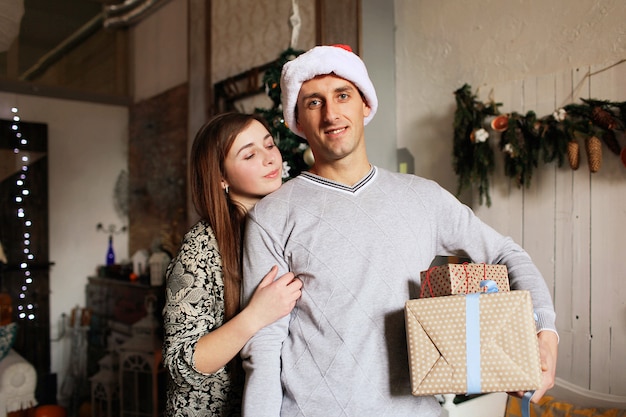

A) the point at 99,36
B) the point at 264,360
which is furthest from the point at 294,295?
the point at 99,36

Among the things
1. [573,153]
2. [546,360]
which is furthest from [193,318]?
[573,153]

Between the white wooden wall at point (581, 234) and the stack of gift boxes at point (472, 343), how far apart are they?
143 centimetres

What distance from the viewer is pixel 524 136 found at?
245 cm

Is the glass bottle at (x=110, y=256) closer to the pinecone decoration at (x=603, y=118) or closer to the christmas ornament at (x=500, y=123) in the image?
the christmas ornament at (x=500, y=123)

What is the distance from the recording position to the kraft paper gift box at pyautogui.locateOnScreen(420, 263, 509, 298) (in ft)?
3.85

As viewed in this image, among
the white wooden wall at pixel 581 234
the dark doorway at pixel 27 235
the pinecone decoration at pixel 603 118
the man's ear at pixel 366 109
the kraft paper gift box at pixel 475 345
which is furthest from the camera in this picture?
the dark doorway at pixel 27 235

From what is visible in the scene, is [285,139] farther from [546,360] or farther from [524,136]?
[546,360]

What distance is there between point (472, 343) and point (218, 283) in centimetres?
73

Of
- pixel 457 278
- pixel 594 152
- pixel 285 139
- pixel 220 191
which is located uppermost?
Result: pixel 285 139

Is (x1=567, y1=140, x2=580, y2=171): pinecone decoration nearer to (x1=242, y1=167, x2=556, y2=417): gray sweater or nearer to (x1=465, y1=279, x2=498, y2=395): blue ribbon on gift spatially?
(x1=242, y1=167, x2=556, y2=417): gray sweater

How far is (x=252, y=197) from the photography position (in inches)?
65.2

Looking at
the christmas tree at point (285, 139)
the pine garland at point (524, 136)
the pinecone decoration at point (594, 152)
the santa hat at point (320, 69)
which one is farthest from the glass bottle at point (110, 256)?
the pinecone decoration at point (594, 152)

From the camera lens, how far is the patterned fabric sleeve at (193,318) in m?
1.42

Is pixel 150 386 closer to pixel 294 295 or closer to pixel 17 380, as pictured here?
pixel 17 380
